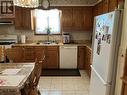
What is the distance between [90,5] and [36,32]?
2008mm

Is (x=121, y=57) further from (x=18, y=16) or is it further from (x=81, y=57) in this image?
(x=18, y=16)

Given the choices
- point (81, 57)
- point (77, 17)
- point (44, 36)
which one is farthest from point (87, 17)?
point (44, 36)

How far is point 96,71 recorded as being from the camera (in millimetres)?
2633

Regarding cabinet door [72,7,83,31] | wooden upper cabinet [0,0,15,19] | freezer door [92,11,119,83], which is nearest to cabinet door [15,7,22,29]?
wooden upper cabinet [0,0,15,19]

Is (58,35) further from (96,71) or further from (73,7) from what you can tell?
(96,71)

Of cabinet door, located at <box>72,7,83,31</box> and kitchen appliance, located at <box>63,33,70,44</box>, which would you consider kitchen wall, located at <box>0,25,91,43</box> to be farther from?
cabinet door, located at <box>72,7,83,31</box>

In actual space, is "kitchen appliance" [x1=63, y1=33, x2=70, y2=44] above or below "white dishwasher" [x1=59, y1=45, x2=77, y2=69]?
above

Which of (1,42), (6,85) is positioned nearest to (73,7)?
(1,42)

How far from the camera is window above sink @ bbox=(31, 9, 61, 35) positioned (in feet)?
18.7

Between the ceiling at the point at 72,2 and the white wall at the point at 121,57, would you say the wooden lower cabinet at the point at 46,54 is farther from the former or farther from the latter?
the white wall at the point at 121,57

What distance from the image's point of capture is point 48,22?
577cm

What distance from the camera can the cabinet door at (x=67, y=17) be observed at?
535cm

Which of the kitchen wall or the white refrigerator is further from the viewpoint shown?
the kitchen wall

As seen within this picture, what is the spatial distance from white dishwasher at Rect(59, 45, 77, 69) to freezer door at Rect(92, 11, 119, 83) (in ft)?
8.71
